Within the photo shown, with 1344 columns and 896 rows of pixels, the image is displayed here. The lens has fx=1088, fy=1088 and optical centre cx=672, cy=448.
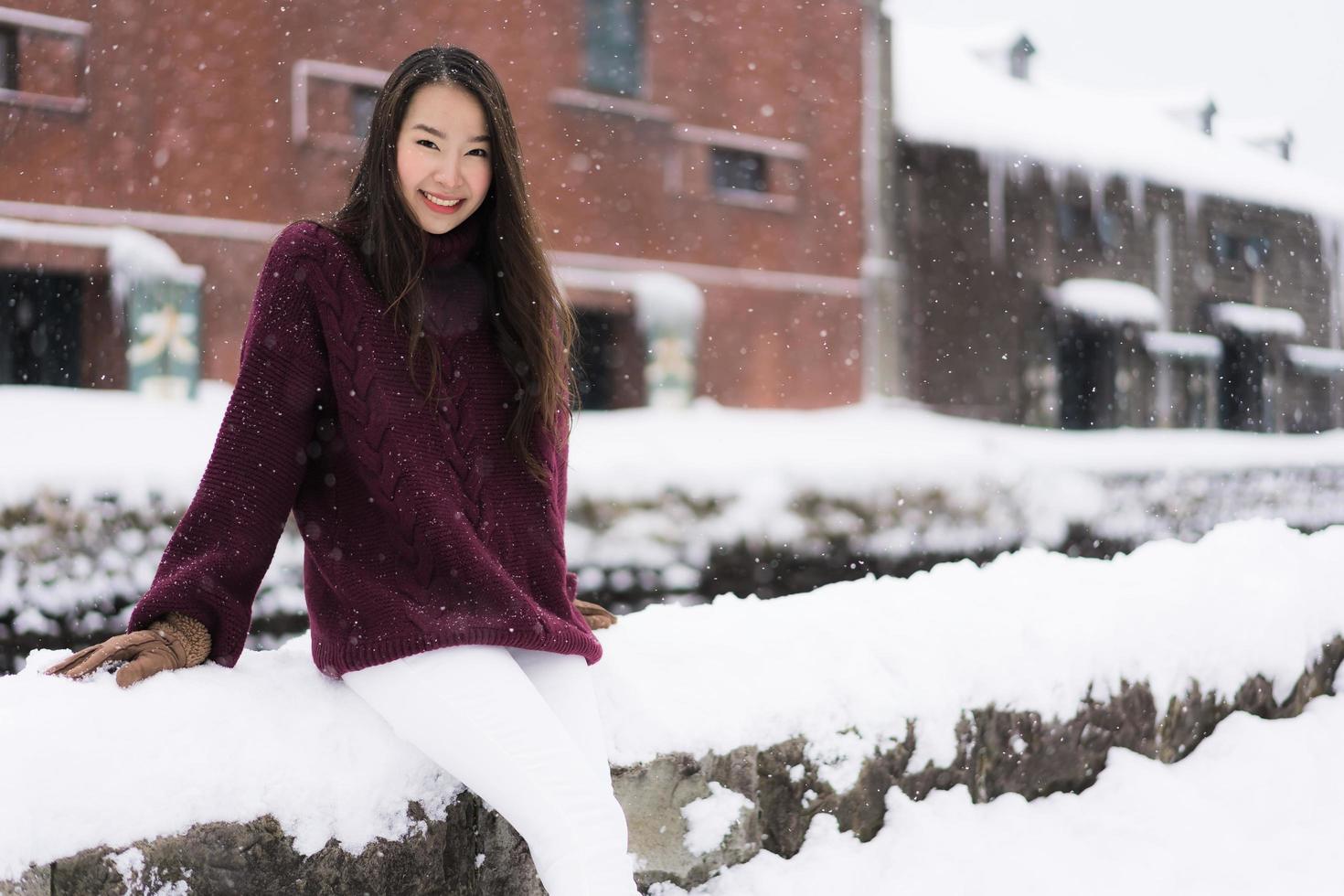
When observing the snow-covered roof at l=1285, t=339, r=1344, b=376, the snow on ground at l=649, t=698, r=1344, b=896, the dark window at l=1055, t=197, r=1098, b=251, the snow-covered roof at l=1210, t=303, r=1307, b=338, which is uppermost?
the dark window at l=1055, t=197, r=1098, b=251

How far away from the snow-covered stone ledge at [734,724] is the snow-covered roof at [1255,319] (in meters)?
21.4

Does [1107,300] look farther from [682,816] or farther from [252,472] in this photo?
[252,472]

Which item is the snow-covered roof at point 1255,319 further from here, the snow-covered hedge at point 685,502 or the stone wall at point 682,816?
the stone wall at point 682,816

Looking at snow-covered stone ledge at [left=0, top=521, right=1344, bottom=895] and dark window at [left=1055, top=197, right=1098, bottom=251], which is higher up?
dark window at [left=1055, top=197, right=1098, bottom=251]

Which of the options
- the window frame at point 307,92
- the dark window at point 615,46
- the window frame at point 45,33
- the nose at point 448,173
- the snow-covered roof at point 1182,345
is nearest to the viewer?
the nose at point 448,173

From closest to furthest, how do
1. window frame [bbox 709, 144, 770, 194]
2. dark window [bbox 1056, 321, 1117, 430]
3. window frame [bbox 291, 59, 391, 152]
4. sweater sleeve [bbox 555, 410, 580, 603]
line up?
1. sweater sleeve [bbox 555, 410, 580, 603]
2. window frame [bbox 291, 59, 391, 152]
3. window frame [bbox 709, 144, 770, 194]
4. dark window [bbox 1056, 321, 1117, 430]

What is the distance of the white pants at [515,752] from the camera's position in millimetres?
1739

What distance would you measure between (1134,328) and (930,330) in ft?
17.9

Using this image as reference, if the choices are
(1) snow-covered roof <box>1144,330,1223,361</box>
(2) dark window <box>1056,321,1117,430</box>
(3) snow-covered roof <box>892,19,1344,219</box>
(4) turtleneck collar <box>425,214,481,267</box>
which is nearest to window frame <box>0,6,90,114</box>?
(4) turtleneck collar <box>425,214,481,267</box>

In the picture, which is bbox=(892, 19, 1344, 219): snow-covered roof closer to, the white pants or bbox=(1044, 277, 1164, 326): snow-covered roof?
bbox=(1044, 277, 1164, 326): snow-covered roof

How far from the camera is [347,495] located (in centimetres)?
194

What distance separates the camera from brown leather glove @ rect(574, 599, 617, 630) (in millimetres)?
2549

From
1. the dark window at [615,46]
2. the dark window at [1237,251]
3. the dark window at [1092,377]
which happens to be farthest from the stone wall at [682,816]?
the dark window at [1237,251]

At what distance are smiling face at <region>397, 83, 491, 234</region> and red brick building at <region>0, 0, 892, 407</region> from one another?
584 cm
